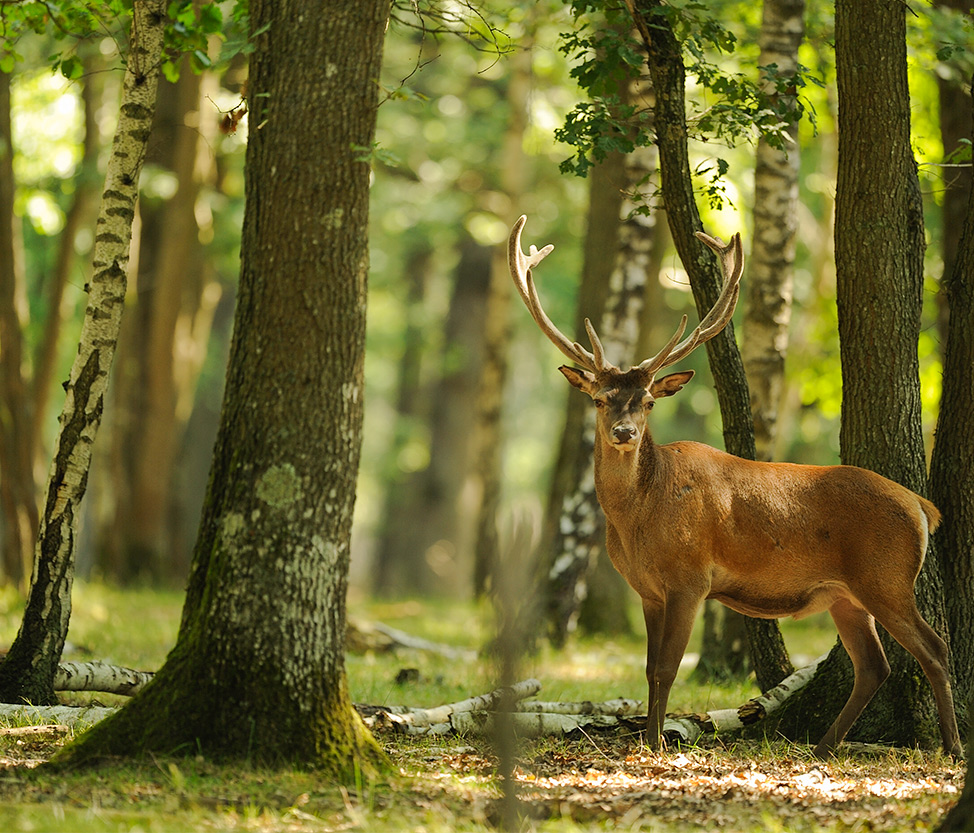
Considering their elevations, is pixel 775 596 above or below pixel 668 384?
below

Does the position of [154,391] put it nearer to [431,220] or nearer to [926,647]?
[431,220]

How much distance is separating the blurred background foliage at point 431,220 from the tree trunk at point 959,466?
2.71 metres

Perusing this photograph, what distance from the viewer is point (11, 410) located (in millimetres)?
11695

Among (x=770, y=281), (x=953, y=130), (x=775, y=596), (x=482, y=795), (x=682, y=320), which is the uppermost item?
(x=953, y=130)

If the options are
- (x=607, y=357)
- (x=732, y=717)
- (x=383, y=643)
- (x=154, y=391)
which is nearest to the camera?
(x=732, y=717)

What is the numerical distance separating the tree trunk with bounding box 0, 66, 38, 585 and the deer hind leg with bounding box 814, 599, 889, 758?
815 centimetres

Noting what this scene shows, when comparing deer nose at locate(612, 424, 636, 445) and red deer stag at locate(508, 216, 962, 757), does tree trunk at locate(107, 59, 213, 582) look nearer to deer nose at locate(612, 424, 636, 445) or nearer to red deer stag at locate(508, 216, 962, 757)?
red deer stag at locate(508, 216, 962, 757)

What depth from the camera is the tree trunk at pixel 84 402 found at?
6438mm

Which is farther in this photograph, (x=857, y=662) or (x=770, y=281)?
(x=770, y=281)

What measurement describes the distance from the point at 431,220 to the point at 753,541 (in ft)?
52.0

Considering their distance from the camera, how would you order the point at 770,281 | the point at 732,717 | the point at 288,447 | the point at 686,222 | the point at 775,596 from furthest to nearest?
the point at 770,281 → the point at 686,222 → the point at 732,717 → the point at 775,596 → the point at 288,447

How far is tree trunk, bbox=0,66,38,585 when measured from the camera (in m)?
11.5

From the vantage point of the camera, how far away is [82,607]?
12.3 m

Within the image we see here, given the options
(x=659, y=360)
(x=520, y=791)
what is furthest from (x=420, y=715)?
(x=659, y=360)
